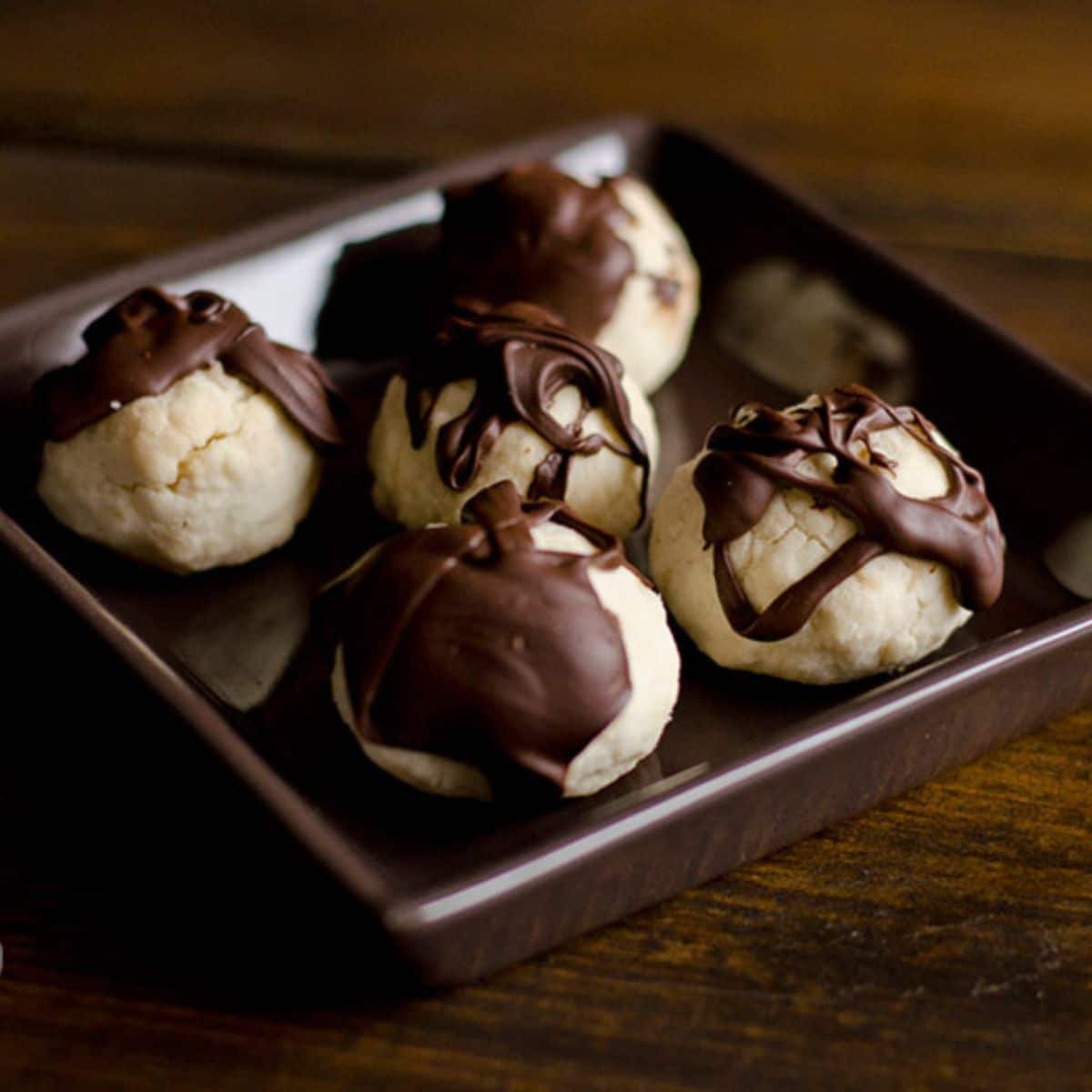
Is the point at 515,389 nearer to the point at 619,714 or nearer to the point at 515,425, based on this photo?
the point at 515,425

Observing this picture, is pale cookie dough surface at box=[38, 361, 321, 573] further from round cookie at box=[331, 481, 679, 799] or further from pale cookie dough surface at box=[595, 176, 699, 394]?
pale cookie dough surface at box=[595, 176, 699, 394]

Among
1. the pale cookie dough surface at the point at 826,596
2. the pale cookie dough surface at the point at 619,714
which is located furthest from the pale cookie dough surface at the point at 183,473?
the pale cookie dough surface at the point at 826,596

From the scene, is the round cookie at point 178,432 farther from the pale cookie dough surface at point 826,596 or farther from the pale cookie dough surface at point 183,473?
the pale cookie dough surface at point 826,596

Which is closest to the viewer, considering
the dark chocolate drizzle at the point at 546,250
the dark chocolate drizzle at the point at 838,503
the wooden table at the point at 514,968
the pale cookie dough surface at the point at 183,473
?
the wooden table at the point at 514,968

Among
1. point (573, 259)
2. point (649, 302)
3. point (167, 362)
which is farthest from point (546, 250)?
point (167, 362)

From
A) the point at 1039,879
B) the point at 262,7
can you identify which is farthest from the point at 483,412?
the point at 262,7

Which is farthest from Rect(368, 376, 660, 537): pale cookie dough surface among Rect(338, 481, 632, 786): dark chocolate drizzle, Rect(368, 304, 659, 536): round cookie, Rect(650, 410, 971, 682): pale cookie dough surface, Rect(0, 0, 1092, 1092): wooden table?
Rect(0, 0, 1092, 1092): wooden table
